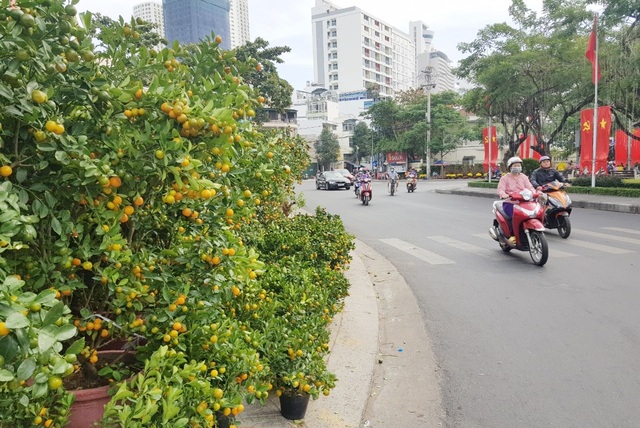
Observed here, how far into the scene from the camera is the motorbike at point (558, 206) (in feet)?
29.4

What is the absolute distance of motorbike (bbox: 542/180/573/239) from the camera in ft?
29.4

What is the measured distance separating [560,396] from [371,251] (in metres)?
5.60

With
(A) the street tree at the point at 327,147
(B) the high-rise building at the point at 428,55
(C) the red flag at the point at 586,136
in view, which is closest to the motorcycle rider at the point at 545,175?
(C) the red flag at the point at 586,136

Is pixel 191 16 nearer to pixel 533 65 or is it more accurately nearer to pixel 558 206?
pixel 533 65

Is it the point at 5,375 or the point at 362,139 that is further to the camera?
the point at 362,139

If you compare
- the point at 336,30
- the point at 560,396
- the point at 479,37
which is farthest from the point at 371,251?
the point at 336,30

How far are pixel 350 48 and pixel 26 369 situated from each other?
96060 millimetres

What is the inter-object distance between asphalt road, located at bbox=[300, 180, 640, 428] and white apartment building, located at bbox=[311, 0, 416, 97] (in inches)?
3276

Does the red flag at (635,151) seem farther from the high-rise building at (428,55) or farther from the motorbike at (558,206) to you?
the high-rise building at (428,55)

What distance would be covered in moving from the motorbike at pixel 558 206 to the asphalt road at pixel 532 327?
0.35 m

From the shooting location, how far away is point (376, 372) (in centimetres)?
368

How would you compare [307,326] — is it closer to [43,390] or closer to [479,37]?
[43,390]

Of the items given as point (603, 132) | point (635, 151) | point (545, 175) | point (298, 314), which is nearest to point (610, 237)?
point (545, 175)

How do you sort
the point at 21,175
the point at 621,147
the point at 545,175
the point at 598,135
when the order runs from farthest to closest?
the point at 621,147 → the point at 598,135 → the point at 545,175 → the point at 21,175
